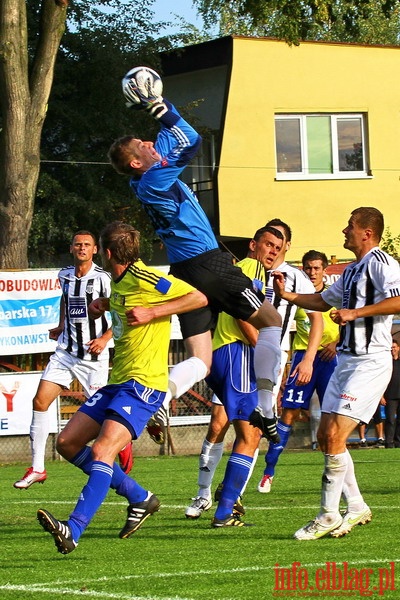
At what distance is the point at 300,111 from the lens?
33406mm

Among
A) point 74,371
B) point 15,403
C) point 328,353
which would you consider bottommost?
point 15,403

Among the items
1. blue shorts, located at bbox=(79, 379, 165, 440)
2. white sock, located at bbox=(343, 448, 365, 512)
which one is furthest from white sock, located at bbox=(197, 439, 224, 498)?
blue shorts, located at bbox=(79, 379, 165, 440)

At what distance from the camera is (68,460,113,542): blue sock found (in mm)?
6883

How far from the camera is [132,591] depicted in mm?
6008

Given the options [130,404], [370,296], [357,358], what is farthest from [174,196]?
[130,404]

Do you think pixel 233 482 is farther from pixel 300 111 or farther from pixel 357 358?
pixel 300 111

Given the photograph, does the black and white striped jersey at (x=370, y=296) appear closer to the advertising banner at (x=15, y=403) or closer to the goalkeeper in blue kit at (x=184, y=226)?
the goalkeeper in blue kit at (x=184, y=226)

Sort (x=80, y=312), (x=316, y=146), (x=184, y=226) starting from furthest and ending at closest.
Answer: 1. (x=316, y=146)
2. (x=80, y=312)
3. (x=184, y=226)

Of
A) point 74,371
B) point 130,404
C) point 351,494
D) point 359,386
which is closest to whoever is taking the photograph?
point 130,404

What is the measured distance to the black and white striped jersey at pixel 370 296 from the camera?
798 cm

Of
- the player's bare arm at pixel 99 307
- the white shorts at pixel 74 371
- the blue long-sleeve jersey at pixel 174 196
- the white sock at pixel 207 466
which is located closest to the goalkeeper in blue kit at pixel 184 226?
the blue long-sleeve jersey at pixel 174 196

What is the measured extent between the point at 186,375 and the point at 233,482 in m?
0.96

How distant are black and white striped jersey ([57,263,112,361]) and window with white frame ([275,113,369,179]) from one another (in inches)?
836

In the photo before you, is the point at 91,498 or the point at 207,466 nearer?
the point at 91,498
